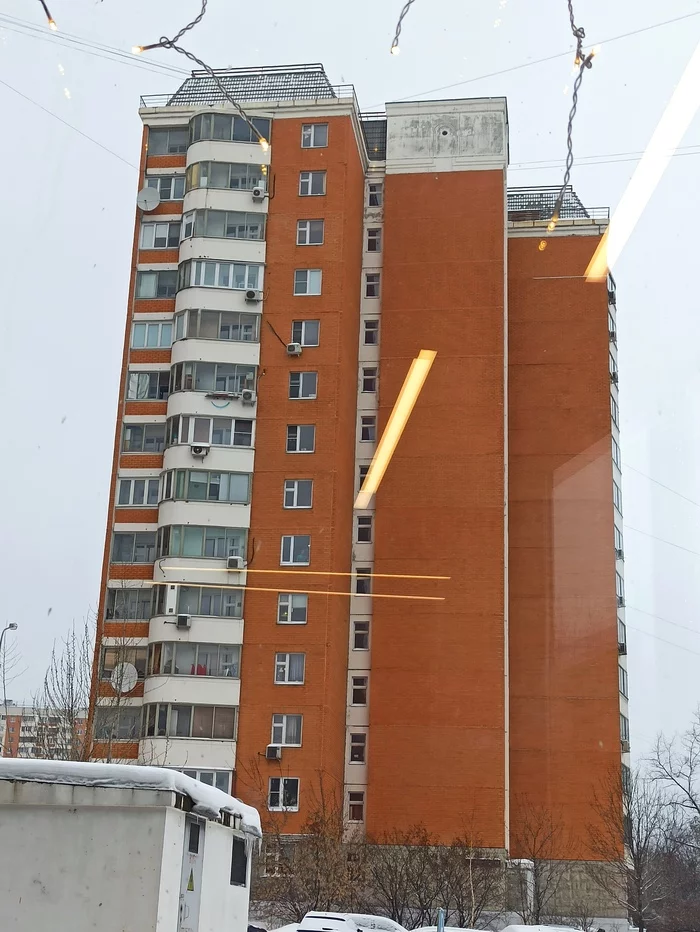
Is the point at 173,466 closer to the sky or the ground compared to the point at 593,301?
closer to the ground

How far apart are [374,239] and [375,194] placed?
1570 millimetres

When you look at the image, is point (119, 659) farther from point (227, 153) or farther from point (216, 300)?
point (227, 153)

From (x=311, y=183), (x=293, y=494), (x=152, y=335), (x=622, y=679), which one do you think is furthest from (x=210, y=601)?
(x=311, y=183)

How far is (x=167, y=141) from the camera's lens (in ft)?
131

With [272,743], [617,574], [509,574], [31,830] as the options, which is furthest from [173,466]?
[31,830]

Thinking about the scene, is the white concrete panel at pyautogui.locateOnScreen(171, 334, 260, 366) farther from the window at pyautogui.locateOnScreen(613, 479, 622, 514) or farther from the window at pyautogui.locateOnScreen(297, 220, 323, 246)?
the window at pyautogui.locateOnScreen(613, 479, 622, 514)

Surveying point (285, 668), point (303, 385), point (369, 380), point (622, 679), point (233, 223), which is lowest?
point (285, 668)

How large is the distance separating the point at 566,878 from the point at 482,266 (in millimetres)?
19225

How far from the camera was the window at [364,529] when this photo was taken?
37.5m

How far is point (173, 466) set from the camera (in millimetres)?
35625

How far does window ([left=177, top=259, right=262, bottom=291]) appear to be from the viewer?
37312mm

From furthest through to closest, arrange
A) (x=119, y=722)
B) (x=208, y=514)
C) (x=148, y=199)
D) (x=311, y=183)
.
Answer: (x=148, y=199) < (x=311, y=183) < (x=208, y=514) < (x=119, y=722)

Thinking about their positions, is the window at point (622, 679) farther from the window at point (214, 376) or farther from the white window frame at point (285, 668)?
the window at point (214, 376)

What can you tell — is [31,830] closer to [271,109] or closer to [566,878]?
[566,878]
